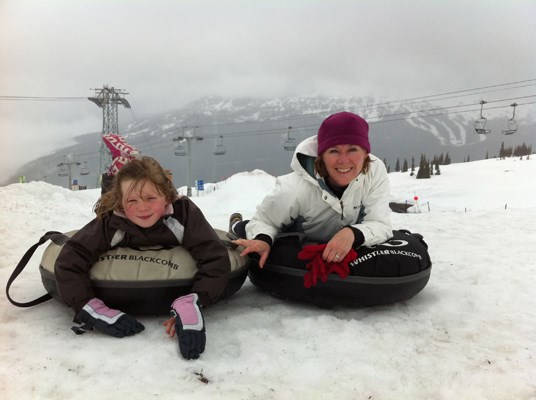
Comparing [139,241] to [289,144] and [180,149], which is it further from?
[180,149]

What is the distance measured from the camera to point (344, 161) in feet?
8.30

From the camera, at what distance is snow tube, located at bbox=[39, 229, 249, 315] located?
7.50 feet

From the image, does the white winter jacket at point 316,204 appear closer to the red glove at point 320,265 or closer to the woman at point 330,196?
the woman at point 330,196

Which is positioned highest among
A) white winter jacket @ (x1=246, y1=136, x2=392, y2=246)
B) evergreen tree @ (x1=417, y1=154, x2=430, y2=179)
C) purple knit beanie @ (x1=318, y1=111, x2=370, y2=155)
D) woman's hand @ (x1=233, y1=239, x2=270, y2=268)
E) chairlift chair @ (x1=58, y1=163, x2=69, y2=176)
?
purple knit beanie @ (x1=318, y1=111, x2=370, y2=155)

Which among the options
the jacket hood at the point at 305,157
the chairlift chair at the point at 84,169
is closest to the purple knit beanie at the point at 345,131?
the jacket hood at the point at 305,157

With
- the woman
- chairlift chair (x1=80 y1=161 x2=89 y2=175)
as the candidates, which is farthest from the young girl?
chairlift chair (x1=80 y1=161 x2=89 y2=175)

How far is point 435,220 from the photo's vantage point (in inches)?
268

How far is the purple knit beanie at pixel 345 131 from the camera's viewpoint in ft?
8.13

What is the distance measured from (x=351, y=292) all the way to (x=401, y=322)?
37 cm

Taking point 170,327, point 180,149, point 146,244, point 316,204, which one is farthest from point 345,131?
point 180,149

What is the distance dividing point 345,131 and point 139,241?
1542 mm

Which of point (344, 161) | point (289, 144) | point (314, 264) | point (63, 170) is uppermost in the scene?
point (289, 144)

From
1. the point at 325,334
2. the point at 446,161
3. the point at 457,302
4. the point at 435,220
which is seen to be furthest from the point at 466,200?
the point at 446,161

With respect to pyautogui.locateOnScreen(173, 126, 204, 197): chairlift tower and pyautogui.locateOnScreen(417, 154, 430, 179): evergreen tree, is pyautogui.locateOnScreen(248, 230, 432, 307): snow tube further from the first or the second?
pyautogui.locateOnScreen(417, 154, 430, 179): evergreen tree
